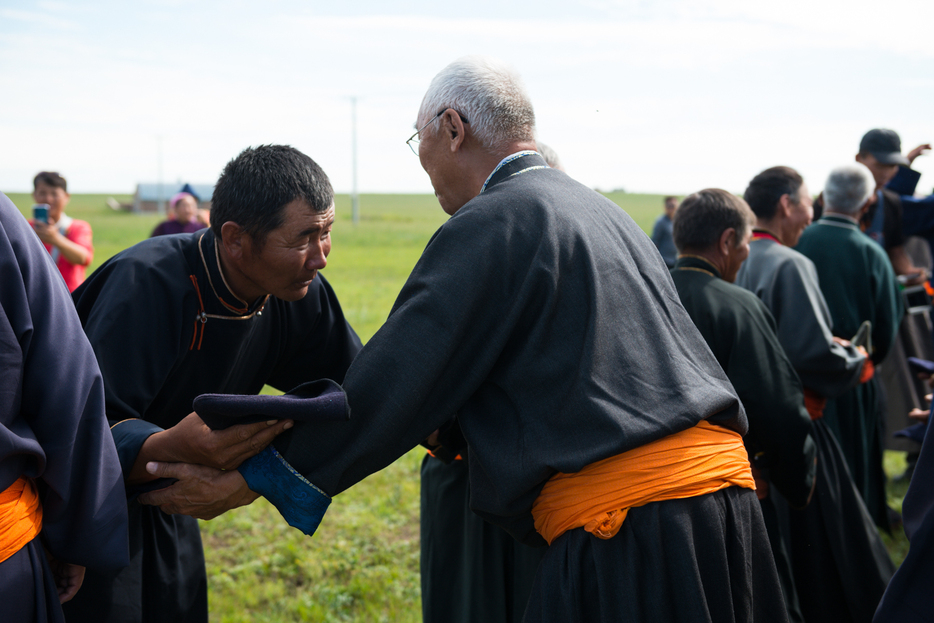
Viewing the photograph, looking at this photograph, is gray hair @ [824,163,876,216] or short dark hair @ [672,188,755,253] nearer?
short dark hair @ [672,188,755,253]

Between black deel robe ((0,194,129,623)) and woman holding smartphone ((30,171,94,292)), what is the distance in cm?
481

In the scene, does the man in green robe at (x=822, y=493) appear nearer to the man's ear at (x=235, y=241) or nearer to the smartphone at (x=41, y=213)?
the man's ear at (x=235, y=241)

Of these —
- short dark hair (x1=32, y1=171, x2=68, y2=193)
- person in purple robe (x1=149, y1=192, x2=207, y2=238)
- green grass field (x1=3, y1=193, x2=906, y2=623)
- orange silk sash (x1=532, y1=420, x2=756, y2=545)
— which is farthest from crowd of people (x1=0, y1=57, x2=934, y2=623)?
person in purple robe (x1=149, y1=192, x2=207, y2=238)

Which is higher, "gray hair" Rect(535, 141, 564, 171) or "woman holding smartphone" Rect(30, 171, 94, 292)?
"gray hair" Rect(535, 141, 564, 171)

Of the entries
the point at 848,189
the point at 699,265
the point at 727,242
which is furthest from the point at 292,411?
the point at 848,189

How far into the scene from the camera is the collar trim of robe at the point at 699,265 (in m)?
3.19

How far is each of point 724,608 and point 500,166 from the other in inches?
Result: 51.0

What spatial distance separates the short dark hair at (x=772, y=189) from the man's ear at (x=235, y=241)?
2.89 metres

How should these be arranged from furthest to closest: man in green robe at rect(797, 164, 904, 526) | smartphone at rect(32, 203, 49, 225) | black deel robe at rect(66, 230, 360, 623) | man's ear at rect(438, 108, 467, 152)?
1. smartphone at rect(32, 203, 49, 225)
2. man in green robe at rect(797, 164, 904, 526)
3. black deel robe at rect(66, 230, 360, 623)
4. man's ear at rect(438, 108, 467, 152)

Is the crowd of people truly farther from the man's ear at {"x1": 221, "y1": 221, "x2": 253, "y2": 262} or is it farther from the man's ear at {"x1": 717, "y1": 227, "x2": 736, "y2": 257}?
the man's ear at {"x1": 717, "y1": 227, "x2": 736, "y2": 257}

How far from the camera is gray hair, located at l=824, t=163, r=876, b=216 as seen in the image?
4473 mm

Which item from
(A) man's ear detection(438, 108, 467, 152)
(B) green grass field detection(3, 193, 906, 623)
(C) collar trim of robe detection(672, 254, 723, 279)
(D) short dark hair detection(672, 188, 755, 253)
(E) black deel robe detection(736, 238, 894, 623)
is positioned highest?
(A) man's ear detection(438, 108, 467, 152)

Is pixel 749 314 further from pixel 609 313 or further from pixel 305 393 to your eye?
pixel 305 393

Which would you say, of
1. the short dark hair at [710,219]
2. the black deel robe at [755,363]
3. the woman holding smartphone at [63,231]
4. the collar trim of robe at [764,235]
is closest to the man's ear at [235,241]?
the black deel robe at [755,363]
